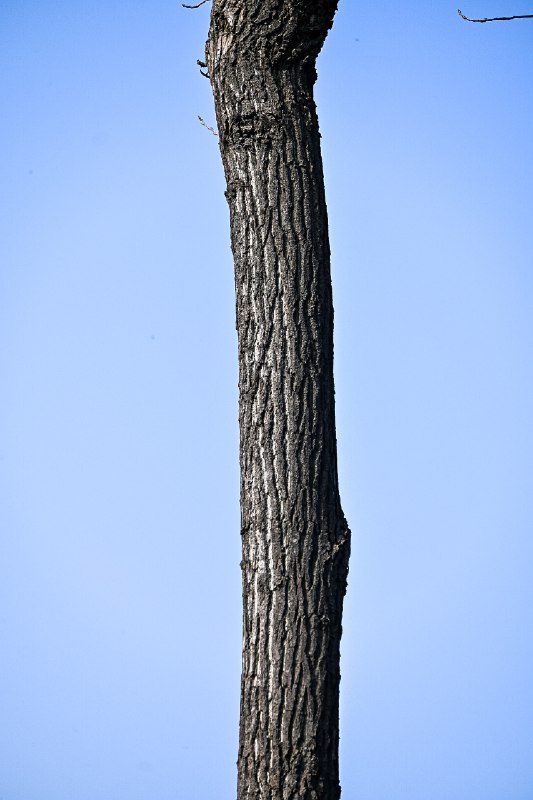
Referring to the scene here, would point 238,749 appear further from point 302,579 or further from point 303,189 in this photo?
point 303,189

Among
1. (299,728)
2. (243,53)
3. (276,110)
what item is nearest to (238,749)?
(299,728)

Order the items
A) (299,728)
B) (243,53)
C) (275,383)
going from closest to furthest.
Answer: (299,728), (275,383), (243,53)

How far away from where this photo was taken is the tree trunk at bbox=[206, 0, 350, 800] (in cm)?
323

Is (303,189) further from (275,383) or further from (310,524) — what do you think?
(310,524)

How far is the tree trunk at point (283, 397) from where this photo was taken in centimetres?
323

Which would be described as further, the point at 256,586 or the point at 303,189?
the point at 303,189

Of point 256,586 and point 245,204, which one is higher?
point 245,204

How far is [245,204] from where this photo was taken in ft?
11.7

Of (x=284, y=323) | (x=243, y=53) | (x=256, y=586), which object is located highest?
(x=243, y=53)

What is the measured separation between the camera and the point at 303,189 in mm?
3561

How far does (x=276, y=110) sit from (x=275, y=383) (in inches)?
41.0

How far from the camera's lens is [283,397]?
3.40m

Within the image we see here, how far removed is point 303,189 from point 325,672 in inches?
68.0

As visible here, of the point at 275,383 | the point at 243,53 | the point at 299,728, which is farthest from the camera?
the point at 243,53
